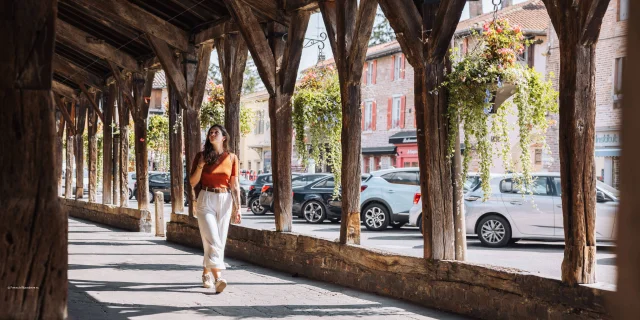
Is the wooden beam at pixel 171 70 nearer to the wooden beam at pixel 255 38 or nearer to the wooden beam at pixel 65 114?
the wooden beam at pixel 255 38

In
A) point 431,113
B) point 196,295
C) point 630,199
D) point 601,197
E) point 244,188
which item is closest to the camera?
point 630,199

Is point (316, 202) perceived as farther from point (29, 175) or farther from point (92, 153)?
point (29, 175)

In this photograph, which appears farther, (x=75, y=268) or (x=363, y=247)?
(x=75, y=268)

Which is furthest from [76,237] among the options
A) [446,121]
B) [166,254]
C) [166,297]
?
[446,121]

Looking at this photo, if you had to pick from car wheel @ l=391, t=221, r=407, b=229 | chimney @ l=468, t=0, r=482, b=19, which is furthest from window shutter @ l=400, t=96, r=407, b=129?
car wheel @ l=391, t=221, r=407, b=229

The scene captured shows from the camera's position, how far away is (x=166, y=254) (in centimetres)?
1179

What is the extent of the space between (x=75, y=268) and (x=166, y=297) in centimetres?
275

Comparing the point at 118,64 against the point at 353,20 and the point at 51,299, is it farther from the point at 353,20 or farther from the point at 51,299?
the point at 51,299

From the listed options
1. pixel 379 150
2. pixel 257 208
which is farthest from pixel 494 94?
pixel 379 150

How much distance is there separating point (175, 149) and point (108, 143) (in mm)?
7064

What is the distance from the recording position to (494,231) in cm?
1328

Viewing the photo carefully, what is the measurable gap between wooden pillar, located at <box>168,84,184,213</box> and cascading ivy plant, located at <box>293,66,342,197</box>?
4.46m

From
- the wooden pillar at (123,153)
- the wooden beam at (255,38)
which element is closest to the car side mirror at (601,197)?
the wooden beam at (255,38)

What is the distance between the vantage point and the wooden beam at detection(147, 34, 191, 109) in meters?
13.0
